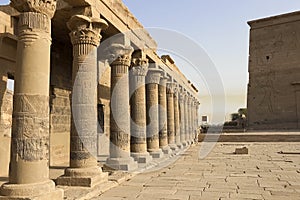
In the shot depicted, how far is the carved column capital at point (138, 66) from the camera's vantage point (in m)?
10.3

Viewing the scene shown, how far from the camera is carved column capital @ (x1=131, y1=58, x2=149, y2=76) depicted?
1034 cm

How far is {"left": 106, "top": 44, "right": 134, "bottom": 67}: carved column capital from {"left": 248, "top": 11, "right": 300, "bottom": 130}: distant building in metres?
29.4

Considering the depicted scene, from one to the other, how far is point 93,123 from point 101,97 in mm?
6300

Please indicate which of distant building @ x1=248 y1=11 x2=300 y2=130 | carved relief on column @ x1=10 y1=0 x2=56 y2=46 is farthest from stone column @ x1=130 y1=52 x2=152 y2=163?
distant building @ x1=248 y1=11 x2=300 y2=130

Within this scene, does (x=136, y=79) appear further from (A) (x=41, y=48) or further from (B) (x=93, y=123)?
(A) (x=41, y=48)

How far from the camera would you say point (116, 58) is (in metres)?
8.97

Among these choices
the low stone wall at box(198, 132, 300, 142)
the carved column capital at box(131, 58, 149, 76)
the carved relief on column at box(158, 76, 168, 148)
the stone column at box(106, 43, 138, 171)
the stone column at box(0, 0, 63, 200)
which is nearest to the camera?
the stone column at box(0, 0, 63, 200)

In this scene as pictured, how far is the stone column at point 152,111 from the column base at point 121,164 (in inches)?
126

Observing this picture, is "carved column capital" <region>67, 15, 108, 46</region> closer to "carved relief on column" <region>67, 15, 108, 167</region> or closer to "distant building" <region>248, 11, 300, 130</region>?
"carved relief on column" <region>67, 15, 108, 167</region>

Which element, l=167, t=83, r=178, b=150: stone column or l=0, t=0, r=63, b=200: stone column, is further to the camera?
l=167, t=83, r=178, b=150: stone column

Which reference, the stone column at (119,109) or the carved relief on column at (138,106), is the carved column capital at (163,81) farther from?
the stone column at (119,109)

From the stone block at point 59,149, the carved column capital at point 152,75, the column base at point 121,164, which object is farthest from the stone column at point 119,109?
the carved column capital at point 152,75

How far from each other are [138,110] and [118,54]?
→ 2.54 m

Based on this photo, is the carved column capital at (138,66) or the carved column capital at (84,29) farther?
the carved column capital at (138,66)
